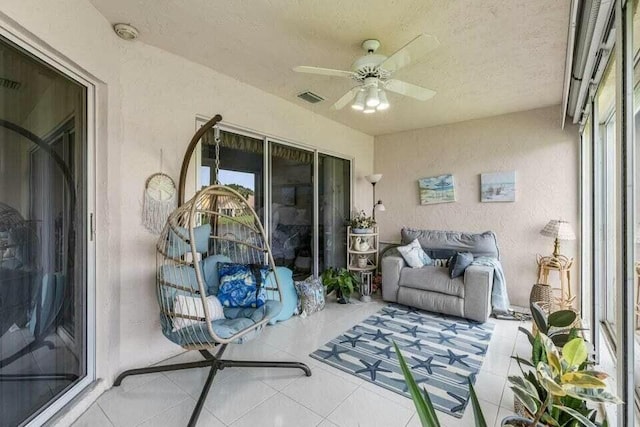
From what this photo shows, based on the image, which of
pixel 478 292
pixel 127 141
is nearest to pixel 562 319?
pixel 478 292

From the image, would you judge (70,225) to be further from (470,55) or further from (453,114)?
(453,114)

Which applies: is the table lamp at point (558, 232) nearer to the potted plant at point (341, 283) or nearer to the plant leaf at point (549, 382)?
the potted plant at point (341, 283)

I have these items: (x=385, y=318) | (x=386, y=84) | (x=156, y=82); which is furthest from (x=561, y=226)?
(x=156, y=82)

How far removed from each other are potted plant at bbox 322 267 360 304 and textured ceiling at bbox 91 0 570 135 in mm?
2184

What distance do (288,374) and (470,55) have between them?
282cm

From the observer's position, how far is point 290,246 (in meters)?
3.57

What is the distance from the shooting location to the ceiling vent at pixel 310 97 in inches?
122

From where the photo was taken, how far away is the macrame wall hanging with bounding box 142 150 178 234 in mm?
2174

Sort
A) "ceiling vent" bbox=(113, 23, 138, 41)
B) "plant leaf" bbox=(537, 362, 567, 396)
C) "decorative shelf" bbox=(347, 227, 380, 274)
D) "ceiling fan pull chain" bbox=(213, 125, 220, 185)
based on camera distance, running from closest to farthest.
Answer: "plant leaf" bbox=(537, 362, 567, 396), "ceiling vent" bbox=(113, 23, 138, 41), "ceiling fan pull chain" bbox=(213, 125, 220, 185), "decorative shelf" bbox=(347, 227, 380, 274)

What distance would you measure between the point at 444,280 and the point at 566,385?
2.29m

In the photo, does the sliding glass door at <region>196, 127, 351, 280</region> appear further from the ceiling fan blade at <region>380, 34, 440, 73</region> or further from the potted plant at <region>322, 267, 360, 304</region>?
the ceiling fan blade at <region>380, 34, 440, 73</region>


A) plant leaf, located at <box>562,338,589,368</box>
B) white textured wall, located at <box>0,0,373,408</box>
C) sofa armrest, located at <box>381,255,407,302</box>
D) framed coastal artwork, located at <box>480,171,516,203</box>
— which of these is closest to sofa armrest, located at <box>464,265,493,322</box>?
sofa armrest, located at <box>381,255,407,302</box>

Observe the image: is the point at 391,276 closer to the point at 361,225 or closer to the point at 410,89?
the point at 361,225

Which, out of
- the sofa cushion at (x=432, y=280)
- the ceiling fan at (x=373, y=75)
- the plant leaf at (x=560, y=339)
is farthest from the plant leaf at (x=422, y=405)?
the sofa cushion at (x=432, y=280)
